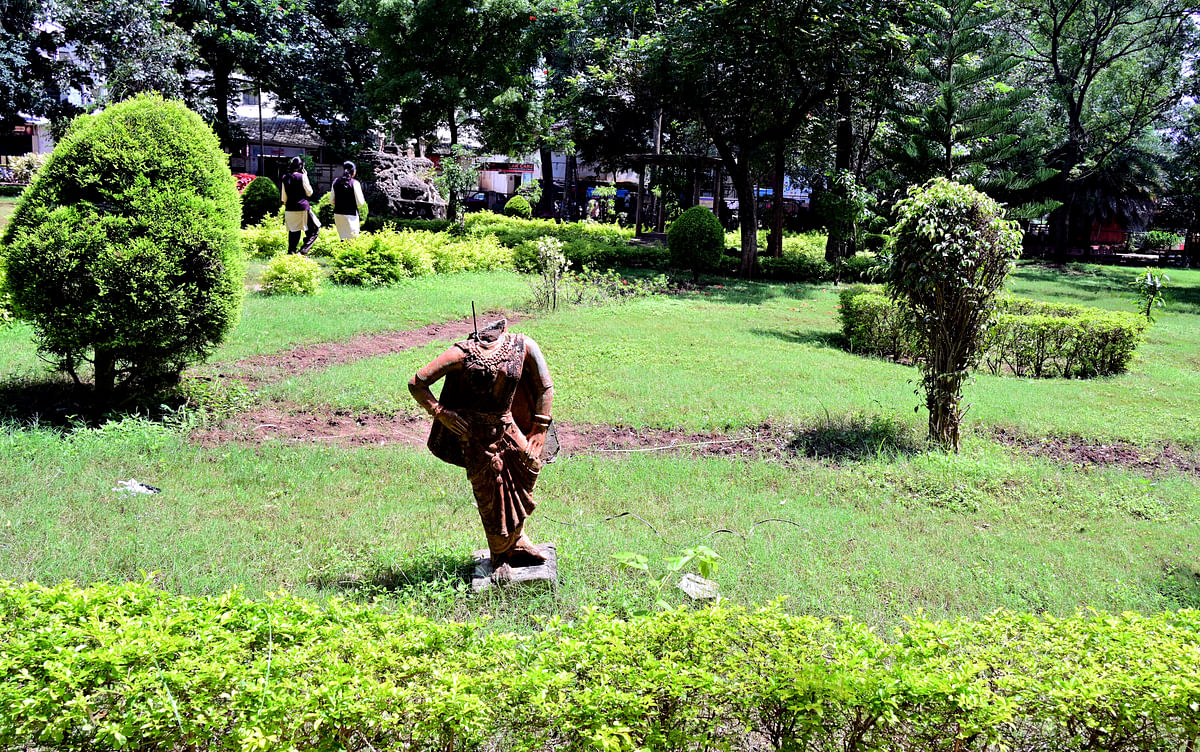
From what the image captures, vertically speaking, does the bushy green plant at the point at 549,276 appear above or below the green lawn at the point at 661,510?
above

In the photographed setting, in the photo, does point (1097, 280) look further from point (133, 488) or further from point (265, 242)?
point (133, 488)

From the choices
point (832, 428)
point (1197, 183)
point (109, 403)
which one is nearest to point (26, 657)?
point (109, 403)

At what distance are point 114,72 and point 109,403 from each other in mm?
23361

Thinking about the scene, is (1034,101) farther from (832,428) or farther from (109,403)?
(109,403)

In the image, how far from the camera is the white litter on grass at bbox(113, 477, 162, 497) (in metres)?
5.09

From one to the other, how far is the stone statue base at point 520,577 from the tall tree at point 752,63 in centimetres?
1513

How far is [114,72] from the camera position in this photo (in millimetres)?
25031

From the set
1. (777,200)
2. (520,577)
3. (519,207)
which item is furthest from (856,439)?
(519,207)

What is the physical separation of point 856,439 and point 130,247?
6.16 meters

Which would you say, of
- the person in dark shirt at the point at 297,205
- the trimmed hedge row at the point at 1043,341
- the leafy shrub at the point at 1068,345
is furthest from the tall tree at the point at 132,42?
the leafy shrub at the point at 1068,345

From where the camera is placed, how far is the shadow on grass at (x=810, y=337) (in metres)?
11.3

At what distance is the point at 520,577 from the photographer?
13.4 ft

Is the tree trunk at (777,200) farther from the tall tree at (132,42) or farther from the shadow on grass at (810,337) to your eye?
the tall tree at (132,42)

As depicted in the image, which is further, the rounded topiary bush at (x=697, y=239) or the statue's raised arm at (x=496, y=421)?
the rounded topiary bush at (x=697, y=239)
